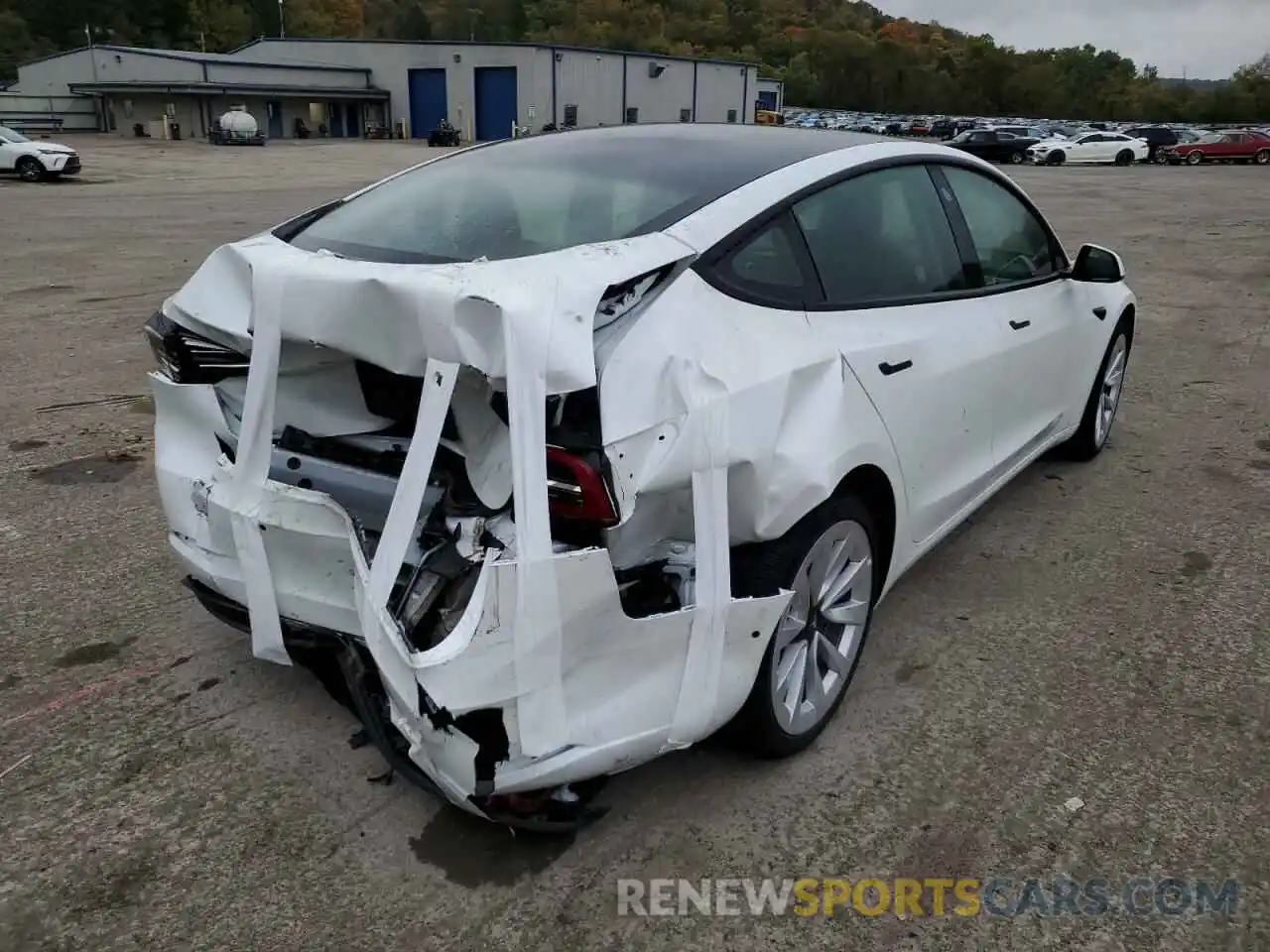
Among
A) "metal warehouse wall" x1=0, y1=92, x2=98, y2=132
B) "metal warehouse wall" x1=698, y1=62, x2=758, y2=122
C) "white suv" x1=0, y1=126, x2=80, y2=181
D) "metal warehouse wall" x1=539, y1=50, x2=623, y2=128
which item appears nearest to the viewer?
"white suv" x1=0, y1=126, x2=80, y2=181

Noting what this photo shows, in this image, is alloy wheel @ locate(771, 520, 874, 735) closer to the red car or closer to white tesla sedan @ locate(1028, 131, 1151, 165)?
white tesla sedan @ locate(1028, 131, 1151, 165)

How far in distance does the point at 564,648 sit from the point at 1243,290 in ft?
36.9

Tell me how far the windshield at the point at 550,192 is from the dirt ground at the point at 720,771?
1.40m

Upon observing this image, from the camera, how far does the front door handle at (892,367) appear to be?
2.94 metres

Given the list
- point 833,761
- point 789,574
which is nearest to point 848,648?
point 833,761

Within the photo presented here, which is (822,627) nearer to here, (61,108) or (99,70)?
(61,108)

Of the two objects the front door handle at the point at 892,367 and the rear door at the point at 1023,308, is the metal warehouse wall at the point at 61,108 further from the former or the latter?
the front door handle at the point at 892,367

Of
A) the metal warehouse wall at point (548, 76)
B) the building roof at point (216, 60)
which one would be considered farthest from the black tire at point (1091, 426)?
the building roof at point (216, 60)

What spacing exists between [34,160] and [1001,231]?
90.7 ft

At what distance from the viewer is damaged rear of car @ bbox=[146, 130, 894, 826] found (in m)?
2.14

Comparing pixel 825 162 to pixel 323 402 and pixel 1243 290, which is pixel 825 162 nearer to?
pixel 323 402

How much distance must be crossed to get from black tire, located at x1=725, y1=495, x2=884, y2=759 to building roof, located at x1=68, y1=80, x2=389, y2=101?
191 feet

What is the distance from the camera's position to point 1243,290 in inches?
430

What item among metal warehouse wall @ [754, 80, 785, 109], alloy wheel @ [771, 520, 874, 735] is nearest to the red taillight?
alloy wheel @ [771, 520, 874, 735]
